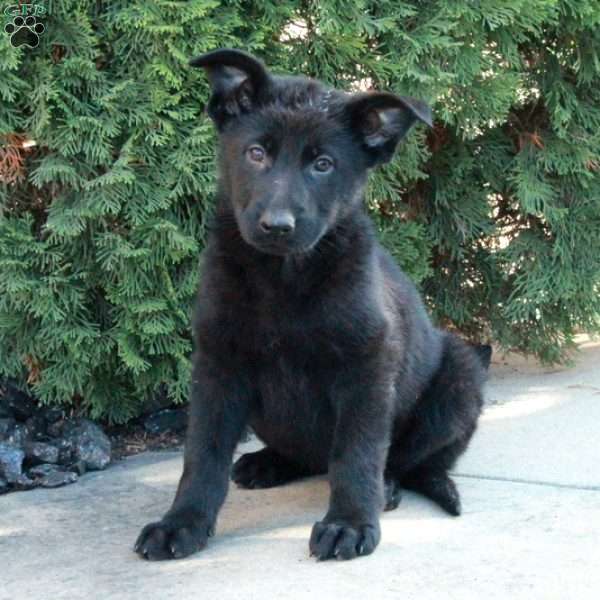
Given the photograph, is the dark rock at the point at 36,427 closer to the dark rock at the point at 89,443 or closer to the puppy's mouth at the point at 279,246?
the dark rock at the point at 89,443

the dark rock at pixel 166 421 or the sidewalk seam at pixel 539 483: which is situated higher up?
the sidewalk seam at pixel 539 483

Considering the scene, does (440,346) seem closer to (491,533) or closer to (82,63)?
(491,533)

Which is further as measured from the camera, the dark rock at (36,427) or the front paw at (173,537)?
the dark rock at (36,427)

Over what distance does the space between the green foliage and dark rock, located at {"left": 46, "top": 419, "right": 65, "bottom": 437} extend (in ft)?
0.41

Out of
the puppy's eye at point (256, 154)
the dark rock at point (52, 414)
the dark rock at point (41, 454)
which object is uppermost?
the puppy's eye at point (256, 154)

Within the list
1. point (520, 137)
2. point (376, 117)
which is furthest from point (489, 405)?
point (376, 117)

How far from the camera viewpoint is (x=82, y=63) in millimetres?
4445

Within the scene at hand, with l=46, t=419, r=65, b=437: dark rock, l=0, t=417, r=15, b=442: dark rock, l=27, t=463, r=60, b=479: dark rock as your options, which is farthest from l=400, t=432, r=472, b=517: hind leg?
l=0, t=417, r=15, b=442: dark rock

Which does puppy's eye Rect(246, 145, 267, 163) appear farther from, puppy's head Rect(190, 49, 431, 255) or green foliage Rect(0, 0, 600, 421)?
green foliage Rect(0, 0, 600, 421)

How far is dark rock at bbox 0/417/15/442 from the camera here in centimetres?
466

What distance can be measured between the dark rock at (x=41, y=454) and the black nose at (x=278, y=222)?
5.36ft

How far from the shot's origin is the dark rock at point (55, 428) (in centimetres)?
484

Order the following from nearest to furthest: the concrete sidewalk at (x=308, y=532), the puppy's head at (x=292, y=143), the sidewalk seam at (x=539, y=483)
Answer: the concrete sidewalk at (x=308, y=532)
the puppy's head at (x=292, y=143)
the sidewalk seam at (x=539, y=483)

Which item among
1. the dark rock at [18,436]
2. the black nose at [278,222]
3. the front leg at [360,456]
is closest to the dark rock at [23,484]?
the dark rock at [18,436]
